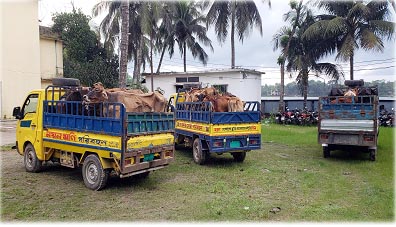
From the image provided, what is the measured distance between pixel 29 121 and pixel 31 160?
92 cm

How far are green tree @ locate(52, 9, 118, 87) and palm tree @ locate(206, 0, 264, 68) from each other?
8.49m

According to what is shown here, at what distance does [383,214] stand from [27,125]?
24.8 ft

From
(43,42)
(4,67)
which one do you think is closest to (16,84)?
(4,67)

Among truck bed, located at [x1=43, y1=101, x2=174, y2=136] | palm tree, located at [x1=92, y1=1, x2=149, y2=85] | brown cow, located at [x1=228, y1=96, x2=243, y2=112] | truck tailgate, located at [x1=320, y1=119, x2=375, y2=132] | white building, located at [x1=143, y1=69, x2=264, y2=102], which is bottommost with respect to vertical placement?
truck tailgate, located at [x1=320, y1=119, x2=375, y2=132]

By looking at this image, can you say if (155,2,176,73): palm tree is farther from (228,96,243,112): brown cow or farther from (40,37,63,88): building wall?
(228,96,243,112): brown cow

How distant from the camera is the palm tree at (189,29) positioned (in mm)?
29016

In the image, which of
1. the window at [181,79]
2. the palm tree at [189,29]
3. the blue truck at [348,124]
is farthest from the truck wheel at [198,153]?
the palm tree at [189,29]

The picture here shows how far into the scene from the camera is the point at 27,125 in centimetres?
796

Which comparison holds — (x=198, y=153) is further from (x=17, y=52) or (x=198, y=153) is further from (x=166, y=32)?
(x=166, y=32)

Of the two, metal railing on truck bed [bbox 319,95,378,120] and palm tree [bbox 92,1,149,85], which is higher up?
palm tree [bbox 92,1,149,85]

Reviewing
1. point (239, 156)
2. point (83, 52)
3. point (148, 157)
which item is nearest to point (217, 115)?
point (239, 156)

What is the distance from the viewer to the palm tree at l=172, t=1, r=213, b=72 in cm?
2902

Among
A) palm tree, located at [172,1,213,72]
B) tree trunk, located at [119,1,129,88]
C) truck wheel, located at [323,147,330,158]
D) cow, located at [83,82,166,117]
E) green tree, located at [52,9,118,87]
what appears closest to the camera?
cow, located at [83,82,166,117]

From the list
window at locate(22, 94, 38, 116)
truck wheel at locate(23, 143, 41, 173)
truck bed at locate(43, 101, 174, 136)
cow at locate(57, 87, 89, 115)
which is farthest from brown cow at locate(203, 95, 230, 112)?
truck wheel at locate(23, 143, 41, 173)
